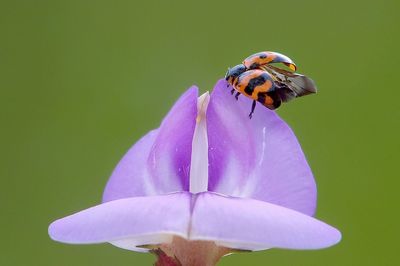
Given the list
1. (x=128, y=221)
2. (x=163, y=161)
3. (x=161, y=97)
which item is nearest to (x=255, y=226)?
(x=128, y=221)

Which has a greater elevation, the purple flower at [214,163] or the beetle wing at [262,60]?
the beetle wing at [262,60]

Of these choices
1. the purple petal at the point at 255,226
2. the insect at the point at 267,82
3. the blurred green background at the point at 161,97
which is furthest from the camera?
the blurred green background at the point at 161,97

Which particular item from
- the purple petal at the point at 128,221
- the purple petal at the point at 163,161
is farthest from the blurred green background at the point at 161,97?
the purple petal at the point at 128,221

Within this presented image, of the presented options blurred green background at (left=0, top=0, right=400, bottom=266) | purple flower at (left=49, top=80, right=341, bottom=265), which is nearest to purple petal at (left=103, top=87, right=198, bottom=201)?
purple flower at (left=49, top=80, right=341, bottom=265)

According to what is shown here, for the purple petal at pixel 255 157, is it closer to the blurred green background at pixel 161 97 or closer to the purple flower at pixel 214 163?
the purple flower at pixel 214 163

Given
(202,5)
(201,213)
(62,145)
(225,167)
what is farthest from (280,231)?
(202,5)

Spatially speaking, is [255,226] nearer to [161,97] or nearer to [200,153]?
[200,153]

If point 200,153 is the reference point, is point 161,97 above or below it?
above
